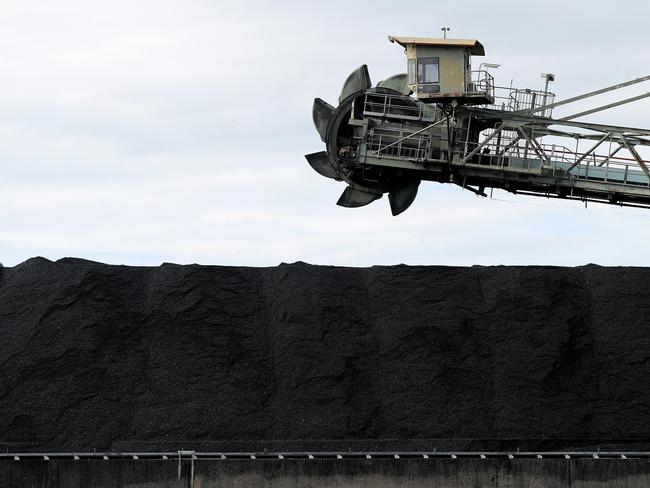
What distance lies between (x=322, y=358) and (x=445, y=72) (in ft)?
27.9

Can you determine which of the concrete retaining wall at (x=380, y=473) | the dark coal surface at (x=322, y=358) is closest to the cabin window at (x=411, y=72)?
the concrete retaining wall at (x=380, y=473)

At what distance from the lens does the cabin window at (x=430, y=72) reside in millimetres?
24031

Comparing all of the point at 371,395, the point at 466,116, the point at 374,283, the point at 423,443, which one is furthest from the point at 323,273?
the point at 466,116

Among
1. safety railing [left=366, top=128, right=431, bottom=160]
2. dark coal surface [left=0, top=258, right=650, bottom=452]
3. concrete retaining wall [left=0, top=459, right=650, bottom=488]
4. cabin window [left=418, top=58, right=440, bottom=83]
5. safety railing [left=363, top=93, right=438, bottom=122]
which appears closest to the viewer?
concrete retaining wall [left=0, top=459, right=650, bottom=488]

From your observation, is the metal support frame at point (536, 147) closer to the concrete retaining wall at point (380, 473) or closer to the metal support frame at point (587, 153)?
the metal support frame at point (587, 153)

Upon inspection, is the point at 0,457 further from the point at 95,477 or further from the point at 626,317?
the point at 626,317

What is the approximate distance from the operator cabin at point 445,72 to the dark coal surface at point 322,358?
25.3 feet

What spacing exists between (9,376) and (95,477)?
6.97 metres

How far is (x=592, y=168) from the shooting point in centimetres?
2431

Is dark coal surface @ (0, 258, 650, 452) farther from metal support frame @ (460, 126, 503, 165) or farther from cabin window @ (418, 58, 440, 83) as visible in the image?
cabin window @ (418, 58, 440, 83)

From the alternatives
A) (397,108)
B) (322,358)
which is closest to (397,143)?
(397,108)

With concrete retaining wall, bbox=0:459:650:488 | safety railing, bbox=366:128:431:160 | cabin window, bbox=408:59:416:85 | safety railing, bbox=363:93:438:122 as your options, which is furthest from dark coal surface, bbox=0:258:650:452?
cabin window, bbox=408:59:416:85

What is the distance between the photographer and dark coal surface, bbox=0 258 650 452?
27.4 metres

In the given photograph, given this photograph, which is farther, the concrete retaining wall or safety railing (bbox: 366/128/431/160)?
safety railing (bbox: 366/128/431/160)
